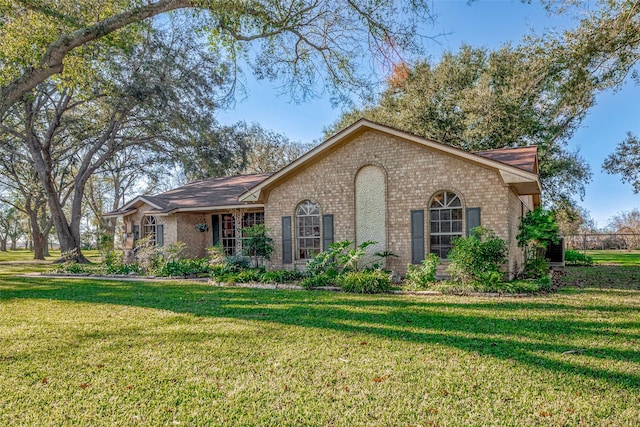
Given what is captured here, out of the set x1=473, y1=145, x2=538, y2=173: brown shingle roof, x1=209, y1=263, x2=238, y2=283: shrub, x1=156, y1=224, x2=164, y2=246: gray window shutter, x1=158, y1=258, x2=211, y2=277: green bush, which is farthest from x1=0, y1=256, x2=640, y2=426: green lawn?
x1=156, y1=224, x2=164, y2=246: gray window shutter

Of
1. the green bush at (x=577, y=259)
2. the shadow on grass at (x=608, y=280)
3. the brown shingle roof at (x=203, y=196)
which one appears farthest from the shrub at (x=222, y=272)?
the green bush at (x=577, y=259)

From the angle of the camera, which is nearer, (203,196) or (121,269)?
(121,269)

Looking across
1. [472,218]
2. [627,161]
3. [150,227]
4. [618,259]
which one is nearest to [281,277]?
[472,218]

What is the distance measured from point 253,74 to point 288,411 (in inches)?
385

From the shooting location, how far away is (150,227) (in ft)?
60.9

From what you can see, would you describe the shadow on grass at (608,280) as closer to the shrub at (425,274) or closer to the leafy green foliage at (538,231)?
the leafy green foliage at (538,231)

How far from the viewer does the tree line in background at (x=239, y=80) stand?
356 inches

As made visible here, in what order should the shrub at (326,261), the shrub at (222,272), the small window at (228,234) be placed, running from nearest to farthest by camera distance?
1. the shrub at (326,261)
2. the shrub at (222,272)
3. the small window at (228,234)

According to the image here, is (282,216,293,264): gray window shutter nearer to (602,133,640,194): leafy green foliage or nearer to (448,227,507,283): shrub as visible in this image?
(448,227,507,283): shrub

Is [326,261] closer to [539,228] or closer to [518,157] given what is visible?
[539,228]

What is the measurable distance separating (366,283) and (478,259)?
9.54 feet

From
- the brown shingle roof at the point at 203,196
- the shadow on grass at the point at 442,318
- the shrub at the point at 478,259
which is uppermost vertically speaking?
the brown shingle roof at the point at 203,196

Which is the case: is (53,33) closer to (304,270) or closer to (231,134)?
(304,270)

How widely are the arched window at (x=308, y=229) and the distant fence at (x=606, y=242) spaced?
23500 mm
